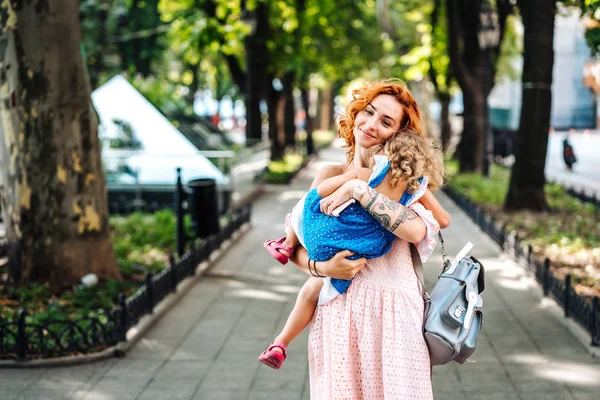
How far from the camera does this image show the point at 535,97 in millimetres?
15172

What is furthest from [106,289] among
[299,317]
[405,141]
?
[405,141]

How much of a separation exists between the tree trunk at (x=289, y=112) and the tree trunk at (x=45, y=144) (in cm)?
2293

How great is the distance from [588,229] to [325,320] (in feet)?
35.5

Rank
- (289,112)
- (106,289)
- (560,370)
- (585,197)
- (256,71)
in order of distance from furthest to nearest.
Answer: (289,112), (256,71), (585,197), (106,289), (560,370)

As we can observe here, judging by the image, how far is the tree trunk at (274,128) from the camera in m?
28.4

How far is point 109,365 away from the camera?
7117 millimetres

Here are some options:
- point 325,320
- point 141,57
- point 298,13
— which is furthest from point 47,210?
point 141,57

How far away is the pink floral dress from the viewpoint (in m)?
3.72

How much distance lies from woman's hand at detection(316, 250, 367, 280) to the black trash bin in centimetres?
839

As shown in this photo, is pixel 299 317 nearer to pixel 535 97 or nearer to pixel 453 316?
pixel 453 316

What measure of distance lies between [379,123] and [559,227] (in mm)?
10883

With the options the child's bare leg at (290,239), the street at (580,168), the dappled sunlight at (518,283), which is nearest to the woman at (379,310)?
the child's bare leg at (290,239)

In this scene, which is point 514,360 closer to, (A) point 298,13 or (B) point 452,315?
(B) point 452,315

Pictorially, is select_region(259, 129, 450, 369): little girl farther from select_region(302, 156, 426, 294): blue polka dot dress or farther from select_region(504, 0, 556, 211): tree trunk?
select_region(504, 0, 556, 211): tree trunk
